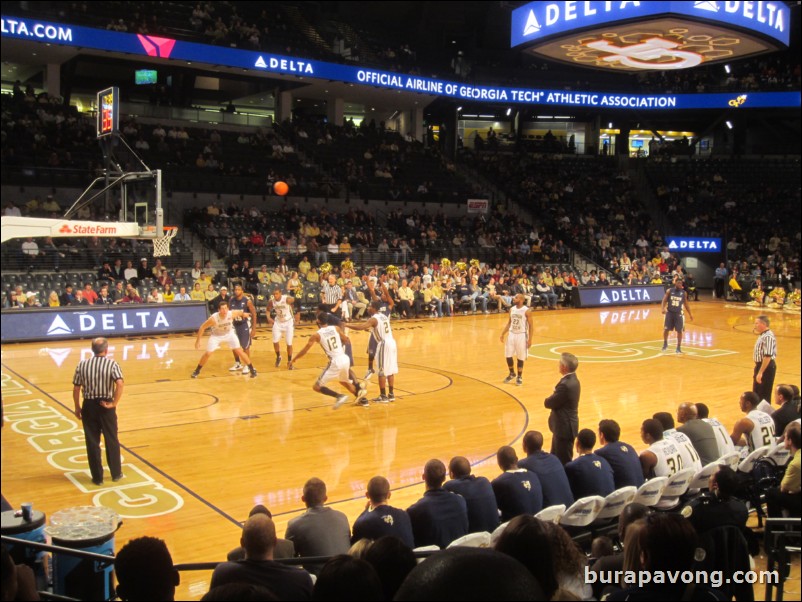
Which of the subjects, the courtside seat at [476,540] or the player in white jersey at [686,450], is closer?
the courtside seat at [476,540]

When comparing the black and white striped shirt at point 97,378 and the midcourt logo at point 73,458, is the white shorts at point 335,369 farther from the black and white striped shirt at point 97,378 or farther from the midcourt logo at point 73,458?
the black and white striped shirt at point 97,378

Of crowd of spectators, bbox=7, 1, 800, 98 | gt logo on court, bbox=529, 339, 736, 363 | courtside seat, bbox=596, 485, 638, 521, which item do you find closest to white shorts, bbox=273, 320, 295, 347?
gt logo on court, bbox=529, 339, 736, 363

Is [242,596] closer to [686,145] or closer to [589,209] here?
[589,209]

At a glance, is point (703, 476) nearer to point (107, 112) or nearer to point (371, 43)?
point (107, 112)

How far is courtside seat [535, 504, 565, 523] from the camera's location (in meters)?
5.41

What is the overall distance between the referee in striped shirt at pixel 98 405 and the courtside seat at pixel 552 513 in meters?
4.69

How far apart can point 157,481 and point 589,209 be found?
32.5 metres

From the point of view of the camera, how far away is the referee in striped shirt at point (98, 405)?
786cm

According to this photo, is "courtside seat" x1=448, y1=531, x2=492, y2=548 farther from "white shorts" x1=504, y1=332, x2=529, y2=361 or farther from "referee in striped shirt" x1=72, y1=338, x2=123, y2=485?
"white shorts" x1=504, y1=332, x2=529, y2=361

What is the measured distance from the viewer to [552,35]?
37.3ft

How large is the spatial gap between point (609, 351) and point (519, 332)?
Answer: 16.1ft

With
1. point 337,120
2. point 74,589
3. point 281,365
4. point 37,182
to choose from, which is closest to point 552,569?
point 74,589

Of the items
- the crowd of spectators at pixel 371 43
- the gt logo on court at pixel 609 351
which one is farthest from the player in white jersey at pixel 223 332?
the crowd of spectators at pixel 371 43

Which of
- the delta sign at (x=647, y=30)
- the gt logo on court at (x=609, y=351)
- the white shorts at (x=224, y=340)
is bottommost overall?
the gt logo on court at (x=609, y=351)
